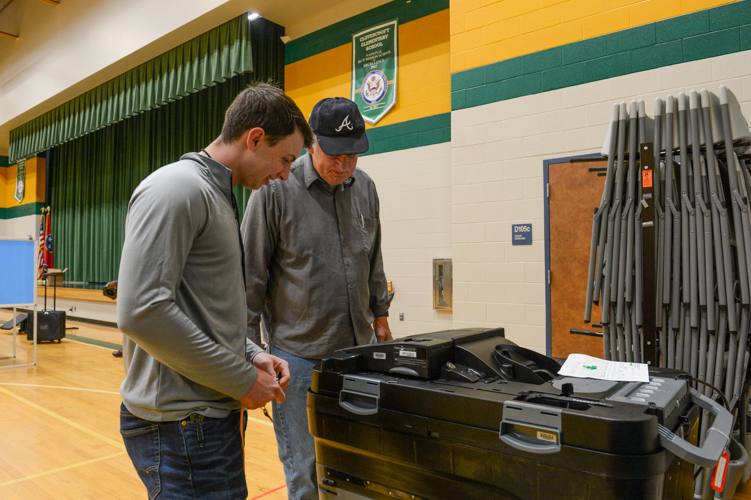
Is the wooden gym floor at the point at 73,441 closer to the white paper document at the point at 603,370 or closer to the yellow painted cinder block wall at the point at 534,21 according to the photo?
the white paper document at the point at 603,370

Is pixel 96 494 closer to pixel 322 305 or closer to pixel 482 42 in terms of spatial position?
pixel 322 305

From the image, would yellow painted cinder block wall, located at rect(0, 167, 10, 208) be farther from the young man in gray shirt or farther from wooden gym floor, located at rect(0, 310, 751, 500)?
the young man in gray shirt

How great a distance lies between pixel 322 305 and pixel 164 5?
5.82 metres

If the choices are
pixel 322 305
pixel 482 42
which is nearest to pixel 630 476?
pixel 322 305

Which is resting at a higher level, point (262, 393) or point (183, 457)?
point (262, 393)

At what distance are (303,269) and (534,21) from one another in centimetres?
289

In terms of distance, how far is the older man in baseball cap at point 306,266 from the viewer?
4.75ft

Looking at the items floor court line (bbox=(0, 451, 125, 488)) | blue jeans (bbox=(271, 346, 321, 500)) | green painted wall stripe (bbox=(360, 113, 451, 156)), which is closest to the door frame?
green painted wall stripe (bbox=(360, 113, 451, 156))

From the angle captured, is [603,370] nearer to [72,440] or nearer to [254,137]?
[254,137]

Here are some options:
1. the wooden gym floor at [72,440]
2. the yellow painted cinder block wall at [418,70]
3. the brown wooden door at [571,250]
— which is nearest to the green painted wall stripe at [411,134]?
the yellow painted cinder block wall at [418,70]

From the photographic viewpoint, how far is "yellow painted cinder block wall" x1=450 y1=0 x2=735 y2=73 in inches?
122

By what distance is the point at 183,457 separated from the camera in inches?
38.0

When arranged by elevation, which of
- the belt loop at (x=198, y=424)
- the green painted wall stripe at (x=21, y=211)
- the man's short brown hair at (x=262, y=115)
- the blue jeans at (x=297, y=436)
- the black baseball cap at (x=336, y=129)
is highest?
the green painted wall stripe at (x=21, y=211)

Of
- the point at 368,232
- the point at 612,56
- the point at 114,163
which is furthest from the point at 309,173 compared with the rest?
the point at 114,163
